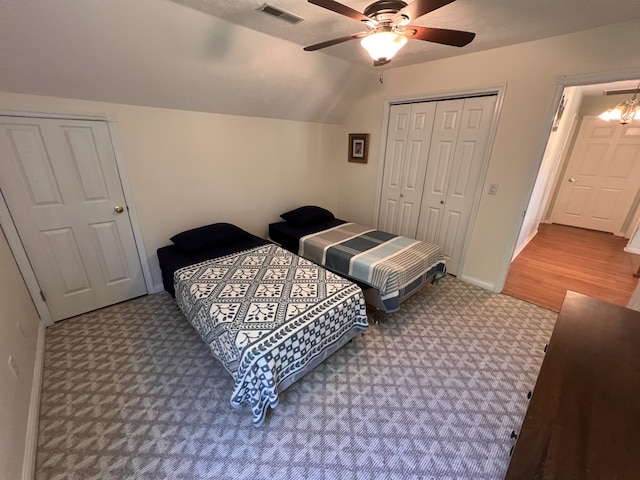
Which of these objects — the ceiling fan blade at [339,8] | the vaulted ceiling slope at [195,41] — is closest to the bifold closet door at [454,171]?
the vaulted ceiling slope at [195,41]

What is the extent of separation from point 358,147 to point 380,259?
80.6 inches

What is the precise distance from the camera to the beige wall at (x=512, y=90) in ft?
6.74

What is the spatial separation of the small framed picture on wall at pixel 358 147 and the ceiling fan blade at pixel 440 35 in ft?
7.24

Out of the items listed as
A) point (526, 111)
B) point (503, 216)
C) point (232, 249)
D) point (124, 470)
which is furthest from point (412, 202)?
point (124, 470)

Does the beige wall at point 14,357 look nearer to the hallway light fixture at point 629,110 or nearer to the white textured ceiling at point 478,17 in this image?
the white textured ceiling at point 478,17

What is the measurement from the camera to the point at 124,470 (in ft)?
4.33

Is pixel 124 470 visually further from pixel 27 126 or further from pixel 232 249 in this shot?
pixel 27 126

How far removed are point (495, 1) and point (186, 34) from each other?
212 cm

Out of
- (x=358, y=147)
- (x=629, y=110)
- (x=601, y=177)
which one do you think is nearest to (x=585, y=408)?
(x=358, y=147)

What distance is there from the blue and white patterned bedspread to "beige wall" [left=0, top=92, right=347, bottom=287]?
0.86 meters

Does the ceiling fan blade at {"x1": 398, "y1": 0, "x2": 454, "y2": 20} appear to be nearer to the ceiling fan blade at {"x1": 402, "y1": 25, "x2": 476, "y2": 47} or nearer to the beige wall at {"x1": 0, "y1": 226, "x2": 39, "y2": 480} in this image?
the ceiling fan blade at {"x1": 402, "y1": 25, "x2": 476, "y2": 47}

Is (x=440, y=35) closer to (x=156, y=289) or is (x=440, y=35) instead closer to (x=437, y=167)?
(x=437, y=167)

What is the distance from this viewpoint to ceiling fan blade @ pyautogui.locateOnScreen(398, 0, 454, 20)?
1.17 m

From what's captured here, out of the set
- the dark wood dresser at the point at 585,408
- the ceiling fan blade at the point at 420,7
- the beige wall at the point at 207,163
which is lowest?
the dark wood dresser at the point at 585,408
